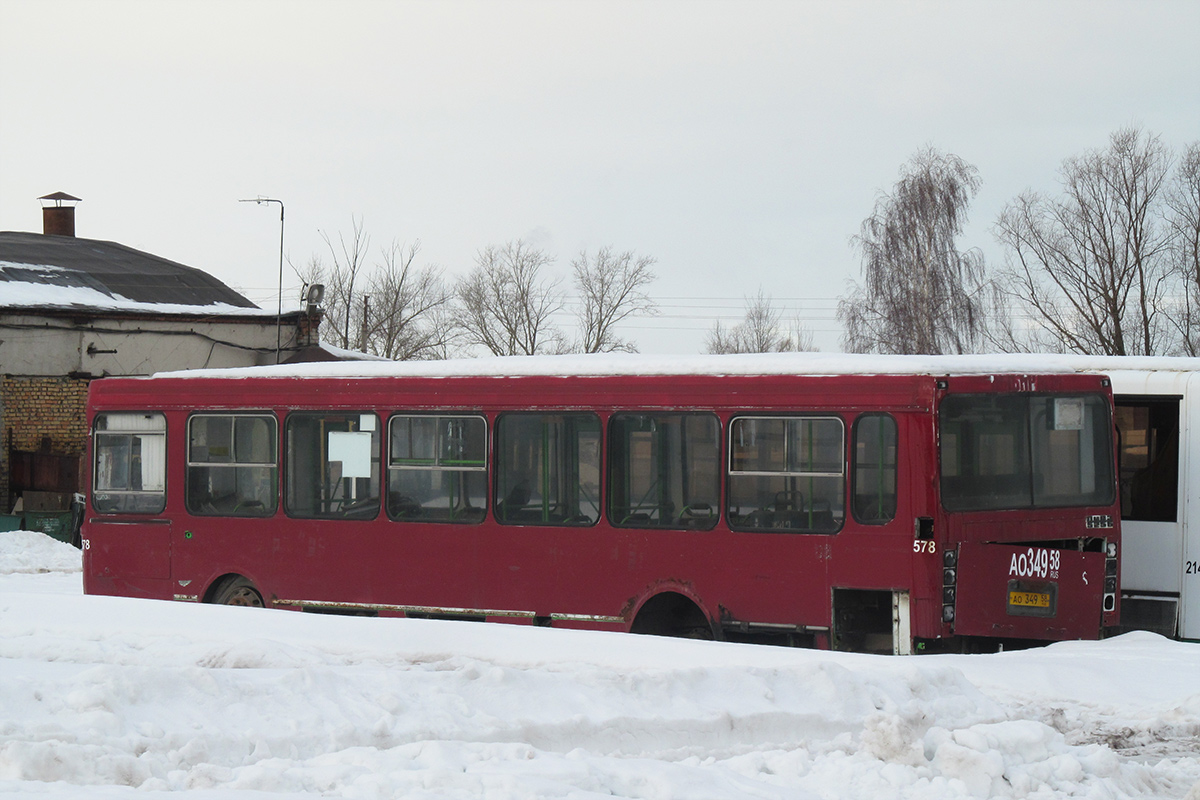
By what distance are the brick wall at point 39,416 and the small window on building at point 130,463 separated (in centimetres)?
1359

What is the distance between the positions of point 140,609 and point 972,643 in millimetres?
6359

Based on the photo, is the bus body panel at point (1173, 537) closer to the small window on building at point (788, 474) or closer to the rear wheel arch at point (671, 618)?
the small window on building at point (788, 474)

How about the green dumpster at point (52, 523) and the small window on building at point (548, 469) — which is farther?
the green dumpster at point (52, 523)

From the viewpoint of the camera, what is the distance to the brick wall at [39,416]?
24.6 m

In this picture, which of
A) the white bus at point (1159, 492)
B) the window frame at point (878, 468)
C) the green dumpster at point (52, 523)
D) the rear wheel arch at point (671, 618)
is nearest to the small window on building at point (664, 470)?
the rear wheel arch at point (671, 618)

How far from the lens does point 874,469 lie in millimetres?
9203

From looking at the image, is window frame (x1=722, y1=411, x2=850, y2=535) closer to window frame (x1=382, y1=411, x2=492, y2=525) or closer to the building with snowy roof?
window frame (x1=382, y1=411, x2=492, y2=525)

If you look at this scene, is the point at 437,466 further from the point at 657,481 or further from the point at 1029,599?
the point at 1029,599

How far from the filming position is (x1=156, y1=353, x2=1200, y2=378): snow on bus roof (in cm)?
937

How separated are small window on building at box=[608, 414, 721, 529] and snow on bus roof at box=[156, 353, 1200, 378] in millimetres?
430

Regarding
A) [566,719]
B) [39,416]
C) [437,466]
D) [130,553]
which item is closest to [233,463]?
[130,553]

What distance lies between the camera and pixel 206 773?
5094mm

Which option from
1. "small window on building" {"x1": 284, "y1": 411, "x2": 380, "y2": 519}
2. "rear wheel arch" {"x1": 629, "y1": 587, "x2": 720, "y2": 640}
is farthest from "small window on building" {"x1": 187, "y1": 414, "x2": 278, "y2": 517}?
"rear wheel arch" {"x1": 629, "y1": 587, "x2": 720, "y2": 640}

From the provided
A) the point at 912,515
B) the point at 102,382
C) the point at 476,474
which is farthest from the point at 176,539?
the point at 912,515
